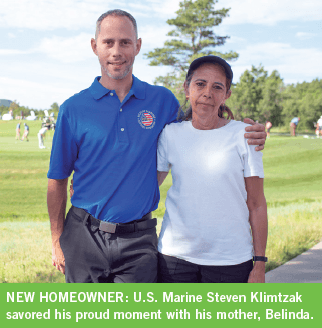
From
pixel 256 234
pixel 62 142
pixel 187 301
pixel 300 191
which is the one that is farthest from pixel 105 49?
pixel 300 191

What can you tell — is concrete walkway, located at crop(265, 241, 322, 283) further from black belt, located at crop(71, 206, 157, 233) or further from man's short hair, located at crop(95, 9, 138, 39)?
man's short hair, located at crop(95, 9, 138, 39)

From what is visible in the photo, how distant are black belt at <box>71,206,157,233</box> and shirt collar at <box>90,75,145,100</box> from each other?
802 mm

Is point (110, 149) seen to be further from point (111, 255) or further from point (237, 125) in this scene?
point (237, 125)

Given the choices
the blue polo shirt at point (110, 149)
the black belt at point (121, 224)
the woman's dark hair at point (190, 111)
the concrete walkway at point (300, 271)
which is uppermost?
the woman's dark hair at point (190, 111)

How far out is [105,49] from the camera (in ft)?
8.39

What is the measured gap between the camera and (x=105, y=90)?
8.45 ft

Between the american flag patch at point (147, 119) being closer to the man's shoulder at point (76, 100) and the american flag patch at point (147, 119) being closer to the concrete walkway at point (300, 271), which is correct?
the man's shoulder at point (76, 100)

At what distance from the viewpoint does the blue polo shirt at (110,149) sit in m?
2.48

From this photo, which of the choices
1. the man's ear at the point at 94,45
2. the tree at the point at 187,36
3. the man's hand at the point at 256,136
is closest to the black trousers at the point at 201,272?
the man's hand at the point at 256,136

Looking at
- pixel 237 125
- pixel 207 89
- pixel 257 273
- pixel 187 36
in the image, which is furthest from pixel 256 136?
pixel 187 36

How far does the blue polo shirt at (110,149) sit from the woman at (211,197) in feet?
0.62

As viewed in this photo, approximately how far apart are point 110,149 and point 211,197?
2.42 ft

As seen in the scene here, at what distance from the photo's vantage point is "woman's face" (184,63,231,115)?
7.79 ft

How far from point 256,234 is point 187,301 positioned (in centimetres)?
62
